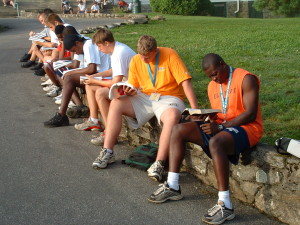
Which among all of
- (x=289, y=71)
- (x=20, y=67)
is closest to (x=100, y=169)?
(x=289, y=71)

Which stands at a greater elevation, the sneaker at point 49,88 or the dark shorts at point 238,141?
the dark shorts at point 238,141

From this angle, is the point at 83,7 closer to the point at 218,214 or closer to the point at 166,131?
the point at 166,131

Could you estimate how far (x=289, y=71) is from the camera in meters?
9.48

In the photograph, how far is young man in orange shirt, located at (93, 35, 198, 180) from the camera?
629 centimetres

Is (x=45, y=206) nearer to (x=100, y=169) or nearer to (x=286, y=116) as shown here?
(x=100, y=169)

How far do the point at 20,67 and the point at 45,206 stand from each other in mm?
8839

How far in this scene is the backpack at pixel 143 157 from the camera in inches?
244

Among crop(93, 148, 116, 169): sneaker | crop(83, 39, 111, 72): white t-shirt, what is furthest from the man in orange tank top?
crop(83, 39, 111, 72): white t-shirt

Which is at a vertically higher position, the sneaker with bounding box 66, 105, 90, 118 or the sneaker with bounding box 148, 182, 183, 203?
the sneaker with bounding box 66, 105, 90, 118

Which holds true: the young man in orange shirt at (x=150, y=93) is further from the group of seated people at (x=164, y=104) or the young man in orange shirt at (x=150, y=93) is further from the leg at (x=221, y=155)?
the leg at (x=221, y=155)

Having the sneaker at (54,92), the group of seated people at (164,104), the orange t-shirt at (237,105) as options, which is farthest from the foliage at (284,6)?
the orange t-shirt at (237,105)

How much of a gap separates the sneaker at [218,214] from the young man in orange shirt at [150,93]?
4.62 ft

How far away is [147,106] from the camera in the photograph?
659 cm

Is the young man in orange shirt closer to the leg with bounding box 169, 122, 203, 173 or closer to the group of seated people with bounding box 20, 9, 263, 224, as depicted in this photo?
the group of seated people with bounding box 20, 9, 263, 224
